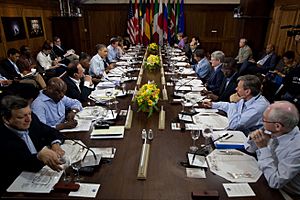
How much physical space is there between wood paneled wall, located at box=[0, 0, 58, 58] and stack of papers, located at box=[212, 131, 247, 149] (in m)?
5.43

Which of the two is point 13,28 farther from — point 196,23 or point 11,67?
point 196,23

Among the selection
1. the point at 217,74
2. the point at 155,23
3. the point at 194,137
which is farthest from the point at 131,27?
the point at 194,137

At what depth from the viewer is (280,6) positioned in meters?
6.81

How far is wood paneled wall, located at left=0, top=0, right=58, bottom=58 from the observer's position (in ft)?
17.8

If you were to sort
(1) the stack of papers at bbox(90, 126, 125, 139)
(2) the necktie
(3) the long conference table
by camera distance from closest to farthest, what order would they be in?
(3) the long conference table → (2) the necktie → (1) the stack of papers at bbox(90, 126, 125, 139)

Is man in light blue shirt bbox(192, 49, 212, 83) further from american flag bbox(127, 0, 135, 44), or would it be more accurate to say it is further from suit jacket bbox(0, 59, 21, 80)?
american flag bbox(127, 0, 135, 44)

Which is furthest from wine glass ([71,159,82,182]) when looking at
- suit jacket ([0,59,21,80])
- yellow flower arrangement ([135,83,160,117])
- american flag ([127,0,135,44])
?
american flag ([127,0,135,44])

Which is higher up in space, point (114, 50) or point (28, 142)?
point (114, 50)

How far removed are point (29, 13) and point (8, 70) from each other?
248cm

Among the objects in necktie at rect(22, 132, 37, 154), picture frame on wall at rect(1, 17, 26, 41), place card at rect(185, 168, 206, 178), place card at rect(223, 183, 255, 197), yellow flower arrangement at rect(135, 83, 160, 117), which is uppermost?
picture frame on wall at rect(1, 17, 26, 41)

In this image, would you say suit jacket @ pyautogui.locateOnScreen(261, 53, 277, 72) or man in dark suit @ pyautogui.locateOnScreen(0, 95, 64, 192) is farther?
suit jacket @ pyautogui.locateOnScreen(261, 53, 277, 72)

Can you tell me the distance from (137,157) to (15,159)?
2.76 ft

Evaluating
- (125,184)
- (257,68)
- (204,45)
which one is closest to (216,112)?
(125,184)

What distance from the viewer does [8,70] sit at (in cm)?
490
